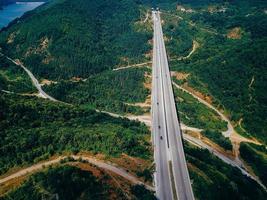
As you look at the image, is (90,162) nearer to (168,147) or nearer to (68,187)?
(68,187)

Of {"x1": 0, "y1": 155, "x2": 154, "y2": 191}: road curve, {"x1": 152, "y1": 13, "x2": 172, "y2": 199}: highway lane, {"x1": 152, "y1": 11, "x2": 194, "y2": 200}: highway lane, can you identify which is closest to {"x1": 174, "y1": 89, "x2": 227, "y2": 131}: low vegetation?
{"x1": 152, "y1": 11, "x2": 194, "y2": 200}: highway lane

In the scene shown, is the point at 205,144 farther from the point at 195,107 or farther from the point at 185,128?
the point at 195,107

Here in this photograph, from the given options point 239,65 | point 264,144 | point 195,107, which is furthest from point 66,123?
point 239,65

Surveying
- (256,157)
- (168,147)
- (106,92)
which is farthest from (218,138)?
(106,92)

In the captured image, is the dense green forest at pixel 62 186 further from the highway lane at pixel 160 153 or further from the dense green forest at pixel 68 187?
the highway lane at pixel 160 153

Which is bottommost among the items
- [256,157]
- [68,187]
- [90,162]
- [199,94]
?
[256,157]

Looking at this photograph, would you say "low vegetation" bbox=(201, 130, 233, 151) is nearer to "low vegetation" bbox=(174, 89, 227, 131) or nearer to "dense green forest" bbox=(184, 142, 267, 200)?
"low vegetation" bbox=(174, 89, 227, 131)
